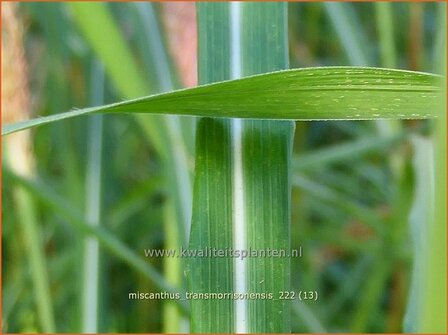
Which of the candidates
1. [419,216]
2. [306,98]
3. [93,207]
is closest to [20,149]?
[93,207]

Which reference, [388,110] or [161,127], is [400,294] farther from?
[388,110]

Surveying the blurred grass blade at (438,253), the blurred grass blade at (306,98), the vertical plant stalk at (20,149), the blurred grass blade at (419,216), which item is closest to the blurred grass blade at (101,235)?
the vertical plant stalk at (20,149)

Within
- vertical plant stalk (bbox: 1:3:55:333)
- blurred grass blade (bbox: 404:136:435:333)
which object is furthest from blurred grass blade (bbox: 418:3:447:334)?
vertical plant stalk (bbox: 1:3:55:333)

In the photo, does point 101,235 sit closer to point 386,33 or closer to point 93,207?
point 93,207

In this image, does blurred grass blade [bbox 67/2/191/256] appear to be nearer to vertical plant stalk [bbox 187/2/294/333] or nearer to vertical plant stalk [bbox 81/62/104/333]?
vertical plant stalk [bbox 81/62/104/333]

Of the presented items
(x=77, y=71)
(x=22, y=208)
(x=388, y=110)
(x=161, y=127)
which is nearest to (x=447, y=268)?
(x=388, y=110)

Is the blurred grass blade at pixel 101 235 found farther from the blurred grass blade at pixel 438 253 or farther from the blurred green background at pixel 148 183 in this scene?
the blurred grass blade at pixel 438 253
